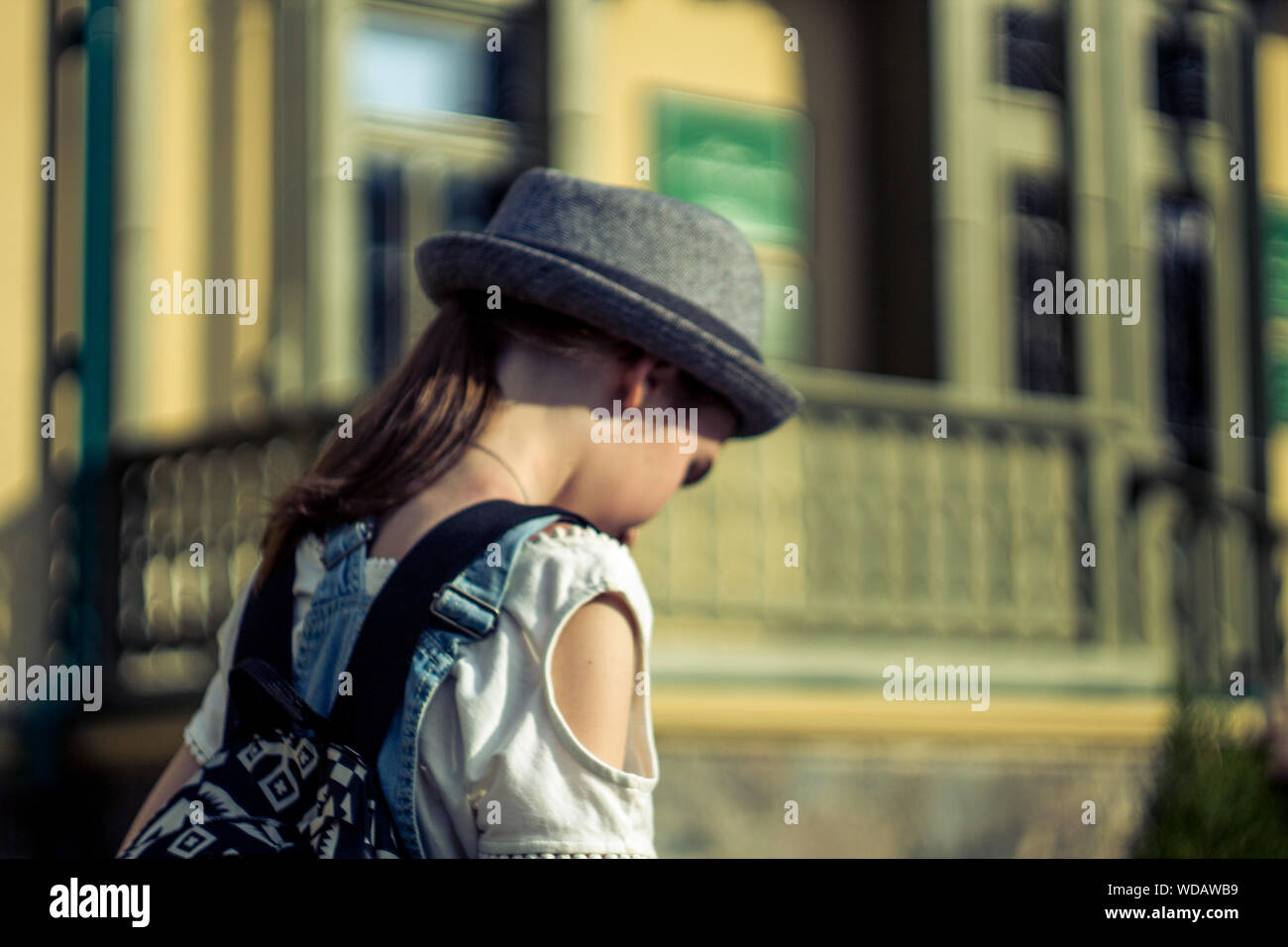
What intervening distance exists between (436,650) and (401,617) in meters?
0.05

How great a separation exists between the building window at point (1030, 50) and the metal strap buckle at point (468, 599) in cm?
923

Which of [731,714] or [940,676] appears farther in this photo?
[940,676]

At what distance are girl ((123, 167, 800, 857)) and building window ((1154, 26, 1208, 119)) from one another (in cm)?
964

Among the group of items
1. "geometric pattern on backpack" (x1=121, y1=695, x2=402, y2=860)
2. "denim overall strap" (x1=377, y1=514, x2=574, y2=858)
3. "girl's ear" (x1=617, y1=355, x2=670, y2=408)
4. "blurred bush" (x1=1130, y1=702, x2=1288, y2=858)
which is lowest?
"blurred bush" (x1=1130, y1=702, x2=1288, y2=858)

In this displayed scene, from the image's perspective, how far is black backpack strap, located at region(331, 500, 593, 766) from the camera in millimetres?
1758

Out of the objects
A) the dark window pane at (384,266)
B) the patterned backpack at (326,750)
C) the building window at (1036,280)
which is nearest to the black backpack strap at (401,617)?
the patterned backpack at (326,750)

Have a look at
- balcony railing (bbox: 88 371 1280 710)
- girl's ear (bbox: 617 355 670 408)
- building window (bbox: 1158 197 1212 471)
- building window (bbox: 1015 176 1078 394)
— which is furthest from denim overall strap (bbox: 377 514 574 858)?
building window (bbox: 1158 197 1212 471)

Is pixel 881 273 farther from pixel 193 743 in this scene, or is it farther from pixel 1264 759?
pixel 193 743

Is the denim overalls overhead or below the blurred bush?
overhead

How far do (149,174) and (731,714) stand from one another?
3.53m

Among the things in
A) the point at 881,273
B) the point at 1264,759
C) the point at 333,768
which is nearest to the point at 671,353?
the point at 333,768

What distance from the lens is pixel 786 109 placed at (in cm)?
1009

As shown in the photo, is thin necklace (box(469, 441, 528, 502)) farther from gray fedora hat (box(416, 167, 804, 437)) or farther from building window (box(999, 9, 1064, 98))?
building window (box(999, 9, 1064, 98))

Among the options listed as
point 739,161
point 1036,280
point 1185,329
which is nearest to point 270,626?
point 739,161
